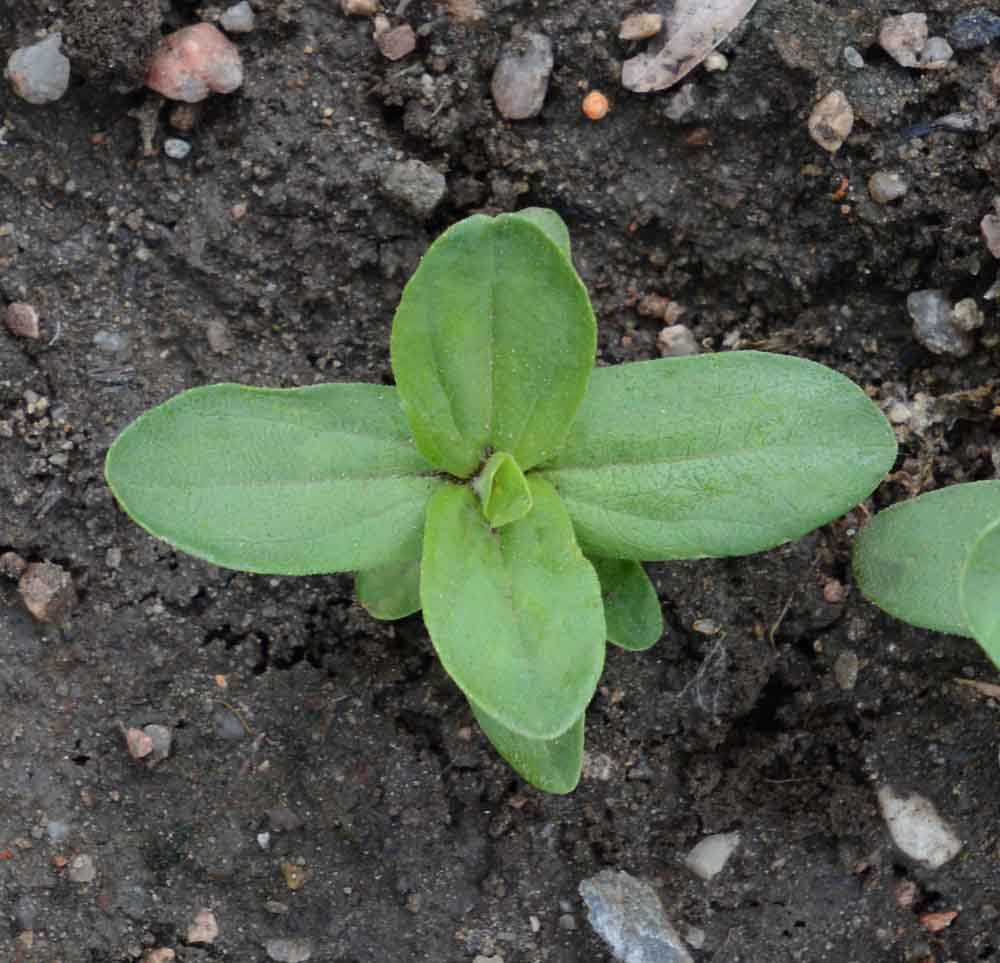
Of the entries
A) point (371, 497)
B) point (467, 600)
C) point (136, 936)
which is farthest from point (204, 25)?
point (136, 936)

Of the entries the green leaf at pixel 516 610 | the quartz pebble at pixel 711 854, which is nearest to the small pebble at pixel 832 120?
the green leaf at pixel 516 610

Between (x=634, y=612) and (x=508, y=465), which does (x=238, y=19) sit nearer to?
(x=508, y=465)

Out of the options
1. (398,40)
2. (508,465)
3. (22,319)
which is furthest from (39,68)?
(508,465)

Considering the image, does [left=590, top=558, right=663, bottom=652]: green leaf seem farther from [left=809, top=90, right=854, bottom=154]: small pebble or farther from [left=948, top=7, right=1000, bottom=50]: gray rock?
[left=948, top=7, right=1000, bottom=50]: gray rock

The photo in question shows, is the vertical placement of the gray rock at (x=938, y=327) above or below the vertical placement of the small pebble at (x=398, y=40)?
below

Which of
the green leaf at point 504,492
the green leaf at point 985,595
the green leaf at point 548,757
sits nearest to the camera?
the green leaf at point 985,595

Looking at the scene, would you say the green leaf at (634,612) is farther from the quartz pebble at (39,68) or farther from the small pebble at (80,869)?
the quartz pebble at (39,68)

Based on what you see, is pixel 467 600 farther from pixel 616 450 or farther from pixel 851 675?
pixel 851 675
